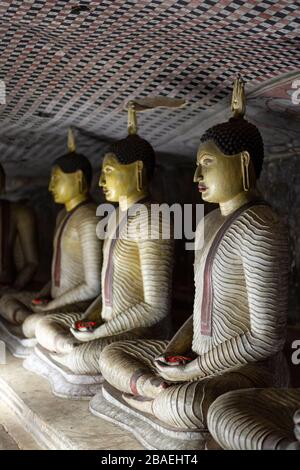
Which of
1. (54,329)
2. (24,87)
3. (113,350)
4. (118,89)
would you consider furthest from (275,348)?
(24,87)

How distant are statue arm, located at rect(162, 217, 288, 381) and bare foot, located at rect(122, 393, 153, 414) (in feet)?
1.00

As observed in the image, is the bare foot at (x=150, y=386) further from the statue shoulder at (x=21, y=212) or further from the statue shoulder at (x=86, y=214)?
the statue shoulder at (x=21, y=212)

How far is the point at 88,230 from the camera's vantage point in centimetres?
530

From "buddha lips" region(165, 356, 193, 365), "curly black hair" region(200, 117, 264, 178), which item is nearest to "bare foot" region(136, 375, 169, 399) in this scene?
"buddha lips" region(165, 356, 193, 365)

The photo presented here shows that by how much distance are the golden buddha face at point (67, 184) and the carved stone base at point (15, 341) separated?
41.8 inches

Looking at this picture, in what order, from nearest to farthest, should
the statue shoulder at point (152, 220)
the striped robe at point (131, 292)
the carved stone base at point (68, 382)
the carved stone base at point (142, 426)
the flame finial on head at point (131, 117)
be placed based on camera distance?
the carved stone base at point (142, 426) < the carved stone base at point (68, 382) < the striped robe at point (131, 292) < the statue shoulder at point (152, 220) < the flame finial on head at point (131, 117)

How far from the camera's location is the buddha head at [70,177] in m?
5.57

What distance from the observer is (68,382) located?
429cm

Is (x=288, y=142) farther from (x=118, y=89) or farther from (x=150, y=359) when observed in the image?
(x=150, y=359)

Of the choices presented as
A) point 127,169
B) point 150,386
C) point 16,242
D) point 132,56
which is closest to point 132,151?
point 127,169

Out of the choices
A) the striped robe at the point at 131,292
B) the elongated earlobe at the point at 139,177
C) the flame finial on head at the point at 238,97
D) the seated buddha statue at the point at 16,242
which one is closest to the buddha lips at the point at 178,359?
the striped robe at the point at 131,292

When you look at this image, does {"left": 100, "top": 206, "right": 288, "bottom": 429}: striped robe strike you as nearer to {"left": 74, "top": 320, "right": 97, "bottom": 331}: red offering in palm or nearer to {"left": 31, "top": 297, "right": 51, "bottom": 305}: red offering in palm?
{"left": 74, "top": 320, "right": 97, "bottom": 331}: red offering in palm

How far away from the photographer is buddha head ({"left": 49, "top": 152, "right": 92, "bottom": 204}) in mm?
5570

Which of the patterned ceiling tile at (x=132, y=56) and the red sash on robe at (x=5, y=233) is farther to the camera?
the red sash on robe at (x=5, y=233)
